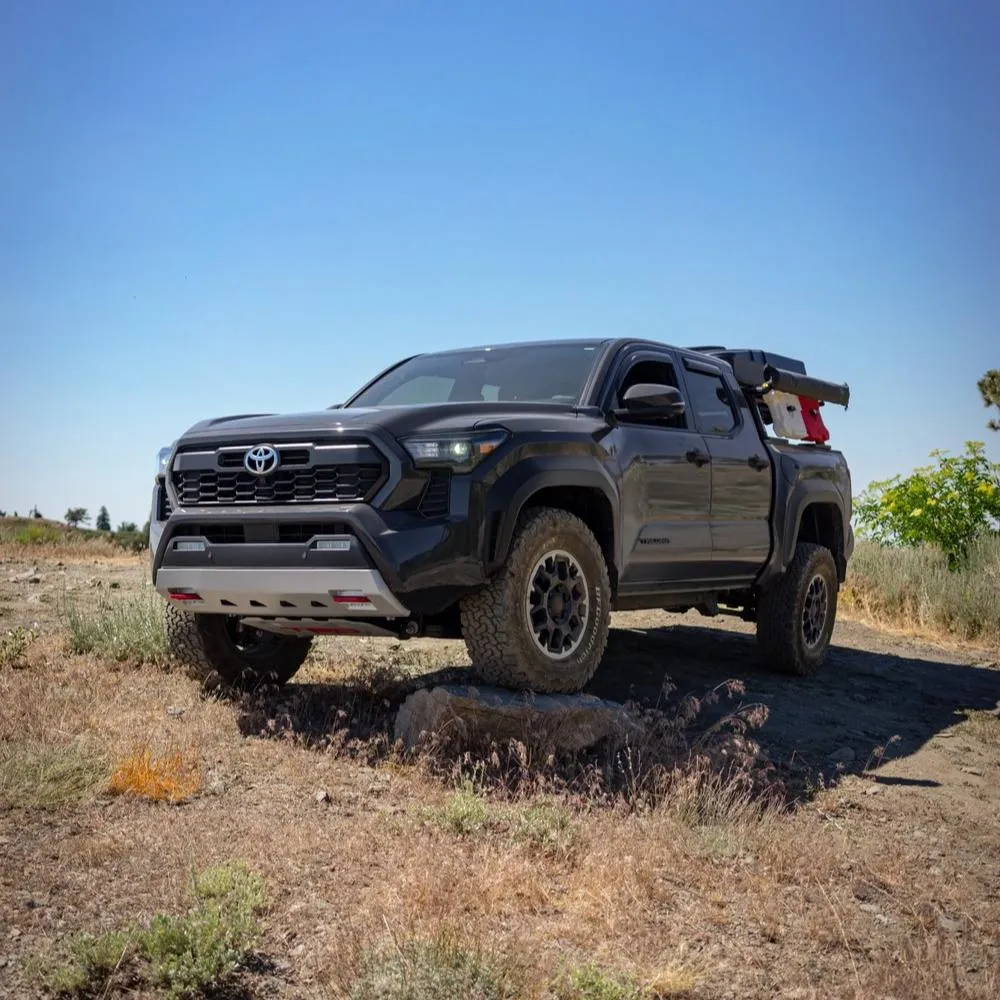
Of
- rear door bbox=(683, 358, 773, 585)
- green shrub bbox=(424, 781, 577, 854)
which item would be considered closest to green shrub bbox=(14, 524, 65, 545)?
rear door bbox=(683, 358, 773, 585)

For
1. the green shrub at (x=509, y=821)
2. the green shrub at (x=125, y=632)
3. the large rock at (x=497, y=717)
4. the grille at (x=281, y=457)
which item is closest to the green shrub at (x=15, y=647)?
the green shrub at (x=125, y=632)

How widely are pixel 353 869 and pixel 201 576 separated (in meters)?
2.33

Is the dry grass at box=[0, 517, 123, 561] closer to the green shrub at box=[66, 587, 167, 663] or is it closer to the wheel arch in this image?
the green shrub at box=[66, 587, 167, 663]

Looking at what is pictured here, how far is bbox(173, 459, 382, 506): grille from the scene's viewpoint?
608cm

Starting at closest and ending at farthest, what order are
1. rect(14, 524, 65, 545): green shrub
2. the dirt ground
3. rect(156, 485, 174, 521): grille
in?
the dirt ground → rect(156, 485, 174, 521): grille → rect(14, 524, 65, 545): green shrub

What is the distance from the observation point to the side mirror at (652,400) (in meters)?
6.89

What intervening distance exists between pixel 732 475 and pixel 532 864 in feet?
13.7

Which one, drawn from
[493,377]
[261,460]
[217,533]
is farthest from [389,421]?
[493,377]

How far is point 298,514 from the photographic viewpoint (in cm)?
609

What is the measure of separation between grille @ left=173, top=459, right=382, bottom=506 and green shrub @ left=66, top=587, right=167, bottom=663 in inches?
79.0

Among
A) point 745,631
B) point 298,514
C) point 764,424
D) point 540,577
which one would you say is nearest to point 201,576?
point 298,514

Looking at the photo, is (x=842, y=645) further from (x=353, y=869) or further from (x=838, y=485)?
(x=353, y=869)

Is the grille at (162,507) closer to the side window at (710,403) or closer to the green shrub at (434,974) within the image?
the side window at (710,403)

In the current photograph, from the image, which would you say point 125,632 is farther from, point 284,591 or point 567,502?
point 567,502
